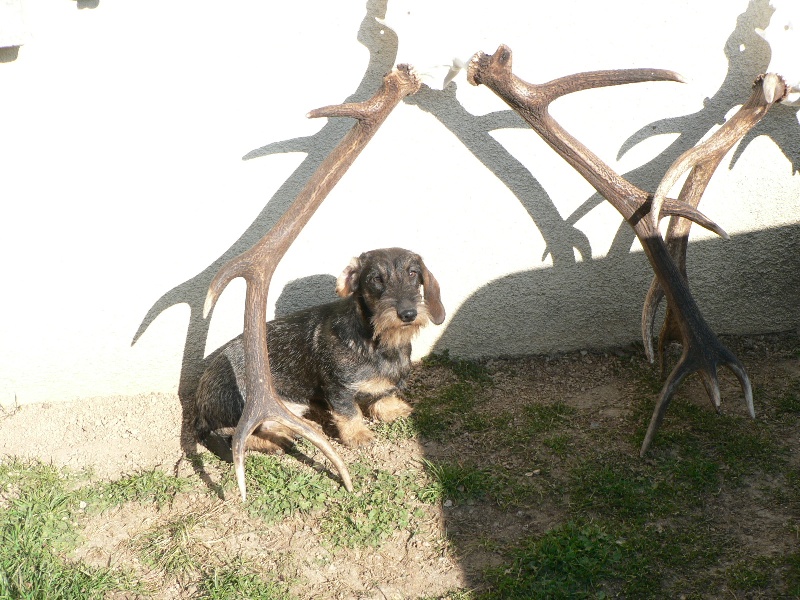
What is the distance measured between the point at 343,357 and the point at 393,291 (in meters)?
0.65

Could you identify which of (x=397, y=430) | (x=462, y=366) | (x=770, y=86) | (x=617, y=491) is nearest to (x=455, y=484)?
(x=397, y=430)

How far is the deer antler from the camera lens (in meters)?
4.53

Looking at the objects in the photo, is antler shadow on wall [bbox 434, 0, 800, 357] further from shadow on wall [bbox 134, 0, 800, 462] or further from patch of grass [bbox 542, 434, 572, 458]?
patch of grass [bbox 542, 434, 572, 458]

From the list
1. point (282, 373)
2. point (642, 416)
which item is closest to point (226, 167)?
point (282, 373)

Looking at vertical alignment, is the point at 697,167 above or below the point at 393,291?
above

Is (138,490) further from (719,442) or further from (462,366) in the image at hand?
(719,442)

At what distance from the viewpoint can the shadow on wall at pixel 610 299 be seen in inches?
216

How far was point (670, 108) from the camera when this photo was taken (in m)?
4.96

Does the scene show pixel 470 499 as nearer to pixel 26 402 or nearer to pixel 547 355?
pixel 547 355

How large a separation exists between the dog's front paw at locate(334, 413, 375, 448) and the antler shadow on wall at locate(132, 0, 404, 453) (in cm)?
96

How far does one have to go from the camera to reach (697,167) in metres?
4.79

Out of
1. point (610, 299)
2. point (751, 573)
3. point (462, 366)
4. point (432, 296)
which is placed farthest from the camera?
point (462, 366)

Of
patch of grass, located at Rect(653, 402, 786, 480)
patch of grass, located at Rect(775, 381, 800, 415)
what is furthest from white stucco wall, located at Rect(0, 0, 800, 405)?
patch of grass, located at Rect(653, 402, 786, 480)

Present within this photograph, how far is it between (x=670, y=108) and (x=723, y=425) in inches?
84.1
